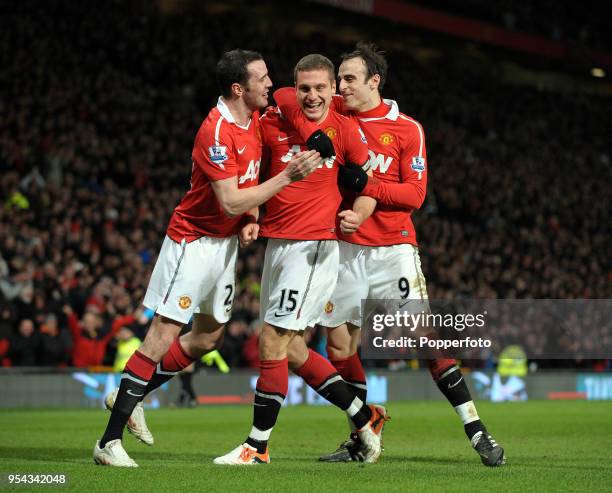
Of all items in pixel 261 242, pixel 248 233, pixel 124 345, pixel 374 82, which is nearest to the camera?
pixel 248 233

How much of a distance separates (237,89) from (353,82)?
1.05 metres

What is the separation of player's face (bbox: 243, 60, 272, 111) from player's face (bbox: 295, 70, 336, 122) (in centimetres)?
22

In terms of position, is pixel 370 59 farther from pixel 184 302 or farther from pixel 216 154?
pixel 184 302

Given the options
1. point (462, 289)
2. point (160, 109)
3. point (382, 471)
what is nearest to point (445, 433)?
point (382, 471)

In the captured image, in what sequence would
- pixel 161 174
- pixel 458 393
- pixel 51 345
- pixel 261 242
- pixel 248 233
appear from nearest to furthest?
pixel 248 233
pixel 458 393
pixel 51 345
pixel 161 174
pixel 261 242

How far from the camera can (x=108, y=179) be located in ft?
67.8

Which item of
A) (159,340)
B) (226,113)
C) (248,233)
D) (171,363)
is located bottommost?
(171,363)

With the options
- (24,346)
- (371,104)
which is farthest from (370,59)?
(24,346)

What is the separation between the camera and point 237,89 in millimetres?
6992

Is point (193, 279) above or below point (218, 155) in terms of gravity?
below

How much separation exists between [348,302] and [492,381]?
14148 mm

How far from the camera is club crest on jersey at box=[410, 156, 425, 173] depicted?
302 inches

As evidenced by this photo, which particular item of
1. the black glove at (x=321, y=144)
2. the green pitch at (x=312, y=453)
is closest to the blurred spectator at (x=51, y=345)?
the green pitch at (x=312, y=453)

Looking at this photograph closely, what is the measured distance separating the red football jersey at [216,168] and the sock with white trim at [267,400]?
0.94 m
